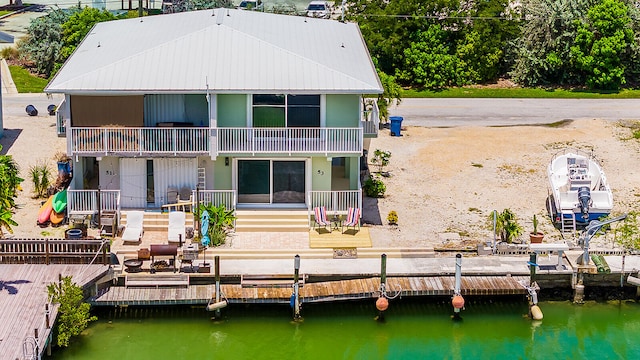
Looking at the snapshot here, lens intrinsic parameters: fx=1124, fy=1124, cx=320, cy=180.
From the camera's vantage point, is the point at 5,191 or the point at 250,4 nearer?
the point at 5,191

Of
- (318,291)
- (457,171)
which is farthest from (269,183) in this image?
(457,171)

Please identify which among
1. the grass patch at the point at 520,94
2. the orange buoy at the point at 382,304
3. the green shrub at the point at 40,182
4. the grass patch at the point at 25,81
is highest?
the grass patch at the point at 25,81

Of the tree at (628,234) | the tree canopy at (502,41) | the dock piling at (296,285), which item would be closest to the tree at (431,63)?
the tree canopy at (502,41)

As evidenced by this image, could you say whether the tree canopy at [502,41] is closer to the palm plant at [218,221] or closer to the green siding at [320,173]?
the green siding at [320,173]

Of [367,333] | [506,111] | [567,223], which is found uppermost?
[506,111]

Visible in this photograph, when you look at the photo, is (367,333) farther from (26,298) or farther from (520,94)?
(520,94)

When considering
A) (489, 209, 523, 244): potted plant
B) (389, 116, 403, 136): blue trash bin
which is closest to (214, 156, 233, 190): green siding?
(489, 209, 523, 244): potted plant
